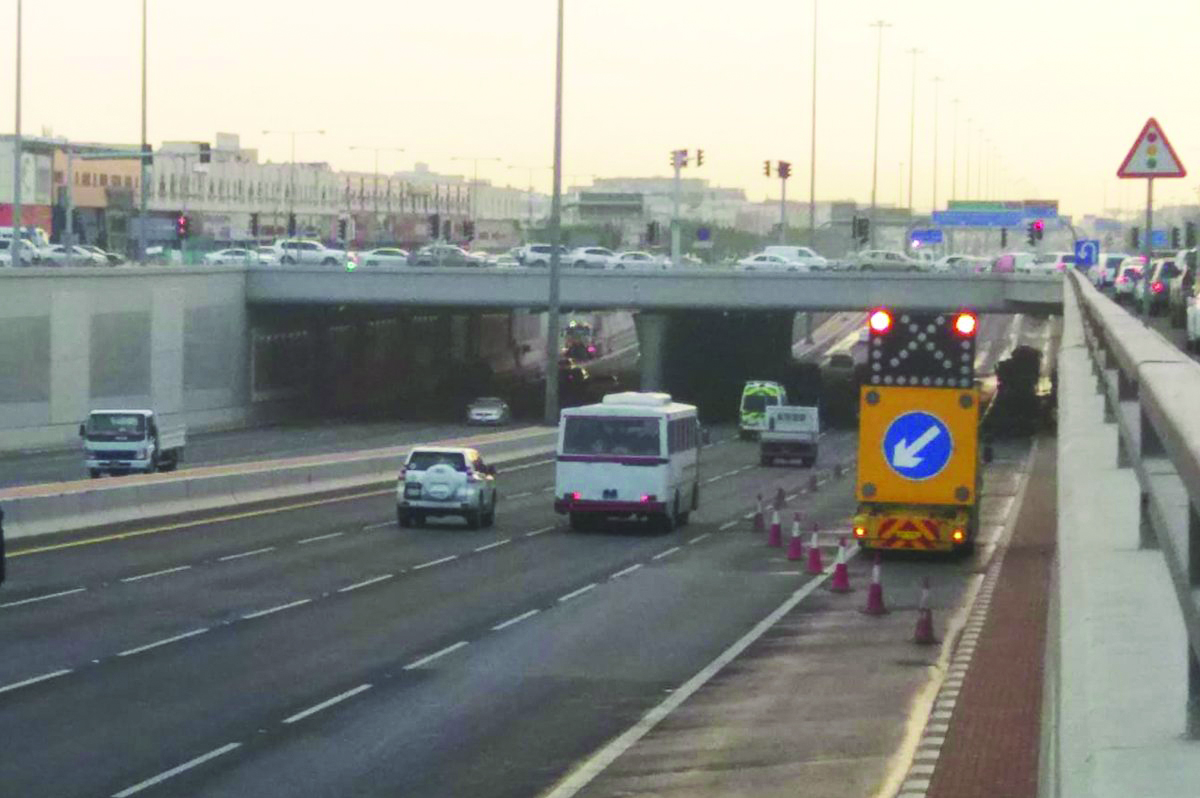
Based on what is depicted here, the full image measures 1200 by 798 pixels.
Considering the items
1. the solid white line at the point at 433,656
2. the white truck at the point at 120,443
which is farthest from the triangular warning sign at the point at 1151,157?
the white truck at the point at 120,443

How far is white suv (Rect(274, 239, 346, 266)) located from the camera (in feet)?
360

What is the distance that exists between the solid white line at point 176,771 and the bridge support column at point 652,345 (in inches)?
2932

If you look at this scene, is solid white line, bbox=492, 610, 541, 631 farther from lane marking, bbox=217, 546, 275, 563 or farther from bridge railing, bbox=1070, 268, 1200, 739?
bridge railing, bbox=1070, 268, 1200, 739

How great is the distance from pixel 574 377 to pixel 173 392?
1223 inches

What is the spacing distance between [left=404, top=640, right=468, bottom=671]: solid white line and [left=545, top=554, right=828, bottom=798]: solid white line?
9.23 ft

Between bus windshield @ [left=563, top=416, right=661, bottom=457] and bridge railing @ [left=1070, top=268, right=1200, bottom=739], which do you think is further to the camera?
bus windshield @ [left=563, top=416, right=661, bottom=457]

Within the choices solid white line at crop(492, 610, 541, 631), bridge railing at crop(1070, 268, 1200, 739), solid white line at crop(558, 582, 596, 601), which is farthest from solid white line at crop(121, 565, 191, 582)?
bridge railing at crop(1070, 268, 1200, 739)

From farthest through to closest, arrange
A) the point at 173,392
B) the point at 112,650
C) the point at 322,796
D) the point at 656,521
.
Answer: the point at 173,392, the point at 656,521, the point at 112,650, the point at 322,796

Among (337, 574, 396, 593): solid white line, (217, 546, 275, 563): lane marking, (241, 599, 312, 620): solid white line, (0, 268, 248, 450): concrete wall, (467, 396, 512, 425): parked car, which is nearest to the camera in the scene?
(241, 599, 312, 620): solid white line

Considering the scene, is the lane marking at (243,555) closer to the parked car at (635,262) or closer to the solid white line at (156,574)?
the solid white line at (156,574)

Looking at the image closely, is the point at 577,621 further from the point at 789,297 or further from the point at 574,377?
the point at 574,377

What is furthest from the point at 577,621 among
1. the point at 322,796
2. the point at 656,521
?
the point at 656,521

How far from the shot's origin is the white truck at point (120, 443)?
169ft

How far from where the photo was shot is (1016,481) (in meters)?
59.5
